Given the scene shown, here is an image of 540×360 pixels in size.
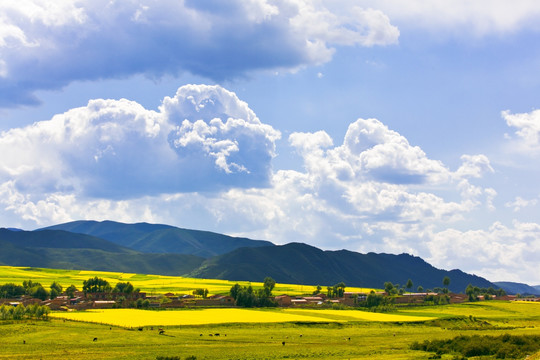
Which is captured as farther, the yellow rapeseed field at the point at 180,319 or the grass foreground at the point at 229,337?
the yellow rapeseed field at the point at 180,319

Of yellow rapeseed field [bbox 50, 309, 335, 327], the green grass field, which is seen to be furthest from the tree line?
the green grass field

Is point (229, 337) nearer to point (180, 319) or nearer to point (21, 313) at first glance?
point (180, 319)

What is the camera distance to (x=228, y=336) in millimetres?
109812

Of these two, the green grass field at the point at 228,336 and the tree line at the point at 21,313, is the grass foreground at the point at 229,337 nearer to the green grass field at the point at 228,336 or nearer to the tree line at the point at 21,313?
the green grass field at the point at 228,336

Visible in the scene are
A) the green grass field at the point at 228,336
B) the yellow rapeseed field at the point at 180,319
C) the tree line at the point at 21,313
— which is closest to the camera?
the green grass field at the point at 228,336

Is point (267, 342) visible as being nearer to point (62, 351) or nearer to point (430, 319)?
point (62, 351)

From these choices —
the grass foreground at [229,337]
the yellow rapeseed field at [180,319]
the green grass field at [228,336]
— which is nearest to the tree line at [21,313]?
the yellow rapeseed field at [180,319]

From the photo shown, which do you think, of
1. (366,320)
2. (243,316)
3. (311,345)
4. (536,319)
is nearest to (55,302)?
(243,316)

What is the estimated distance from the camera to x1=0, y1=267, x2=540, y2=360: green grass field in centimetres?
8494

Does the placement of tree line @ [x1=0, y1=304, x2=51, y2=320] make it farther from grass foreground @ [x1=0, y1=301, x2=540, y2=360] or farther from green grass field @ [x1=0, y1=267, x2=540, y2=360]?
grass foreground @ [x1=0, y1=301, x2=540, y2=360]

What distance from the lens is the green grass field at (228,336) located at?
279 feet

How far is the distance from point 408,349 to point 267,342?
25.6m

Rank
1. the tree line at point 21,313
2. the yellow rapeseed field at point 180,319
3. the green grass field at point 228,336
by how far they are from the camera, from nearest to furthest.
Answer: the green grass field at point 228,336 < the yellow rapeseed field at point 180,319 < the tree line at point 21,313

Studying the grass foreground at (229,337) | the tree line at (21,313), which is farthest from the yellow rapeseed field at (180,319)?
the tree line at (21,313)
